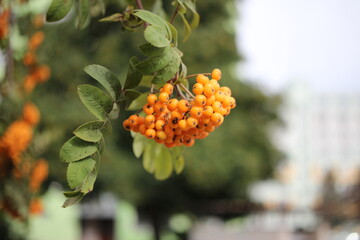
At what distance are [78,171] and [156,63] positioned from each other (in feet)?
1.10

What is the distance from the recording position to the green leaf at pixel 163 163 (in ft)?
6.13

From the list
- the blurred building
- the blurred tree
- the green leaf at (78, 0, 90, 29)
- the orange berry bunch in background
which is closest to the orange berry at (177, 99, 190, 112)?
the orange berry bunch in background

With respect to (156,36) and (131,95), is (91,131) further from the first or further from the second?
(156,36)

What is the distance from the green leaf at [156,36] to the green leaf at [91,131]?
10.7 inches

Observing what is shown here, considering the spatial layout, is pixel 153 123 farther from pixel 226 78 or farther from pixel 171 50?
pixel 226 78

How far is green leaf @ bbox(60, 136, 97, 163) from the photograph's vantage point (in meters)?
1.29

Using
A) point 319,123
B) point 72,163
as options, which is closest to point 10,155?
point 72,163

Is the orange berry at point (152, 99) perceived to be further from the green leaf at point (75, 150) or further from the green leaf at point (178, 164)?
the green leaf at point (178, 164)

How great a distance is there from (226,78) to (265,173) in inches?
131

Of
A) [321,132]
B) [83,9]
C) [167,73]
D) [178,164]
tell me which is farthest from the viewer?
[321,132]

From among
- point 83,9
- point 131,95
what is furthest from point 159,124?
point 83,9

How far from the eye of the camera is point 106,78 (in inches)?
53.6

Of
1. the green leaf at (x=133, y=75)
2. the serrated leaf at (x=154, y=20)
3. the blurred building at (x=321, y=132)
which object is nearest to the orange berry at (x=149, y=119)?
the green leaf at (x=133, y=75)

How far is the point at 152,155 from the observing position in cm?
187
